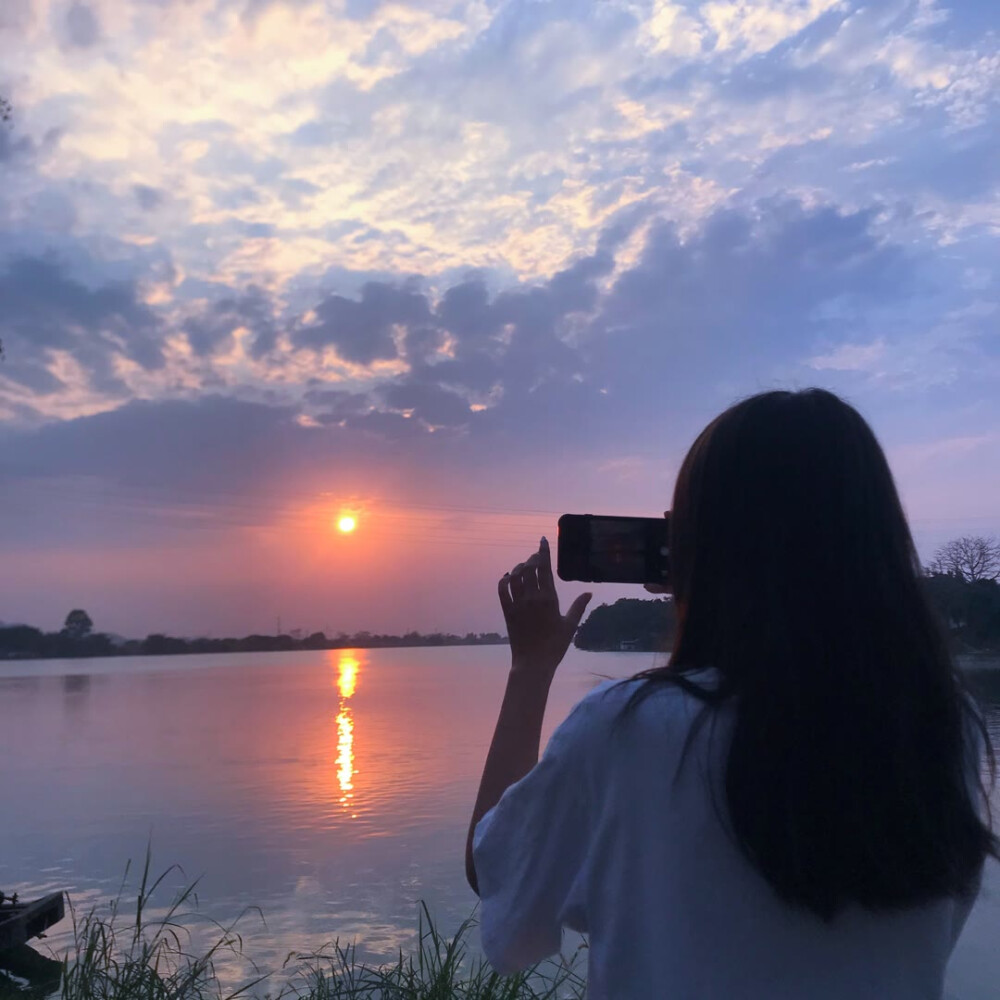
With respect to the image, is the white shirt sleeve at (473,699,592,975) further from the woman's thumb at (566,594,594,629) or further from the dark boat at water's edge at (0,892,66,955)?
the dark boat at water's edge at (0,892,66,955)

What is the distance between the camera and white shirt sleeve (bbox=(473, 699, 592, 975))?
1233 millimetres

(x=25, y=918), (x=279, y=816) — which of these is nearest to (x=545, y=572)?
Result: (x=25, y=918)

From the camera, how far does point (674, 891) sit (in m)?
1.18

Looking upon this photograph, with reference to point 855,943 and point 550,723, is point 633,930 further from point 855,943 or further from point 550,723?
point 550,723

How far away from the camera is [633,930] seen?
1.20m

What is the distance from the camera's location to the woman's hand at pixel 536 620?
159 centimetres

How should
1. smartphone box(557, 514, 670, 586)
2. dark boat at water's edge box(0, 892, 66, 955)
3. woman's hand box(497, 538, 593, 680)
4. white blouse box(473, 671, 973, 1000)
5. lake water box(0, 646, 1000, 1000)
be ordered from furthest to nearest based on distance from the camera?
lake water box(0, 646, 1000, 1000) → dark boat at water's edge box(0, 892, 66, 955) → smartphone box(557, 514, 670, 586) → woman's hand box(497, 538, 593, 680) → white blouse box(473, 671, 973, 1000)

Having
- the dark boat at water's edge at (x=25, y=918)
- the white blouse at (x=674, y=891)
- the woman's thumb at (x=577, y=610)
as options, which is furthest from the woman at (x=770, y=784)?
the dark boat at water's edge at (x=25, y=918)

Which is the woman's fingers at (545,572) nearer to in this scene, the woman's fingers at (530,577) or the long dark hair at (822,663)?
the woman's fingers at (530,577)

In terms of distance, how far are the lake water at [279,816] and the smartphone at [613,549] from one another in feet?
0.67

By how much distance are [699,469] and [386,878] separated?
533 inches

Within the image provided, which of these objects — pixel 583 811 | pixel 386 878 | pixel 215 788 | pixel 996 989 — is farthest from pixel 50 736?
pixel 583 811

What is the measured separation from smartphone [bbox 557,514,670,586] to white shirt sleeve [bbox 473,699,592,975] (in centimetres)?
53

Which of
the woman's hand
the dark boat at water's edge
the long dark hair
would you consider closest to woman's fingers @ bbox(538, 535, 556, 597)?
the woman's hand
